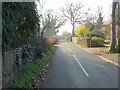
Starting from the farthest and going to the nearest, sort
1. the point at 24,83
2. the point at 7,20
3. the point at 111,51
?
the point at 111,51 → the point at 24,83 → the point at 7,20

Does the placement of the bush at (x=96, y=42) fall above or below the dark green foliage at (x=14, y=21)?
below

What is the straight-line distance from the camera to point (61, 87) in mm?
5570

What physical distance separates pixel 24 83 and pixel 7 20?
259 cm

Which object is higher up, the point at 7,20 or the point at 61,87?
the point at 7,20

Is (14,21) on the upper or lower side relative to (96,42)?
upper

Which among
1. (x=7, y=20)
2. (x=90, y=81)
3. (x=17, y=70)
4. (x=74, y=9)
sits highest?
(x=74, y=9)

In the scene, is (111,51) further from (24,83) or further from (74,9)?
(74,9)

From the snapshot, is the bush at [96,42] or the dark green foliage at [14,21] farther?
the bush at [96,42]

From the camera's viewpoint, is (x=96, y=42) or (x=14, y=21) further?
(x=96, y=42)

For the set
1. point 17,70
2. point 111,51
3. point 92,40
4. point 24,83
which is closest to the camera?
point 24,83

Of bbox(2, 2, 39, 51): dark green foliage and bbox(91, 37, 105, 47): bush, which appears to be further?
bbox(91, 37, 105, 47): bush

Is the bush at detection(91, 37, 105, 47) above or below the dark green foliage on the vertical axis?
below

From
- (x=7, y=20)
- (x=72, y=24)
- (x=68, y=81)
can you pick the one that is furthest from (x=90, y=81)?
(x=72, y=24)

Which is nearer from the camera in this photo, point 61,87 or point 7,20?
point 7,20
